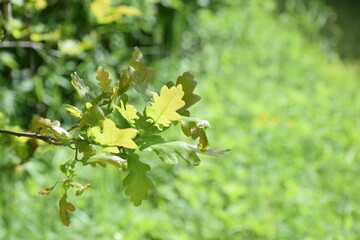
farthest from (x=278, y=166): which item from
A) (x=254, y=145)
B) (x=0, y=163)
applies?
(x=0, y=163)

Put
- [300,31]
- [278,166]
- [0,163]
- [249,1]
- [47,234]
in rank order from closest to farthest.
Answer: [47,234] → [0,163] → [278,166] → [249,1] → [300,31]

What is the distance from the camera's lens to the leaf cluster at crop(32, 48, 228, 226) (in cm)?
81

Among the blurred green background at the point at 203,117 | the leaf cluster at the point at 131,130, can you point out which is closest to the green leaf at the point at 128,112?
the leaf cluster at the point at 131,130

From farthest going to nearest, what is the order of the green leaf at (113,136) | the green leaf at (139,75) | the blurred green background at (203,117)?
1. the blurred green background at (203,117)
2. the green leaf at (139,75)
3. the green leaf at (113,136)

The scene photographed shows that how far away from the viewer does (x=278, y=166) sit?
317 centimetres

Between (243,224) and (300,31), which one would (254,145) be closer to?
(243,224)

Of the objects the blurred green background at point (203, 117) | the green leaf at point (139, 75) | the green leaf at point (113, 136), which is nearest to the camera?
the green leaf at point (113, 136)

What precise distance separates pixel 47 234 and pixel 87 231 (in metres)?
0.18

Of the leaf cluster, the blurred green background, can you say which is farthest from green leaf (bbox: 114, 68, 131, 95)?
the blurred green background

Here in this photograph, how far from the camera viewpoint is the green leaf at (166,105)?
813 millimetres

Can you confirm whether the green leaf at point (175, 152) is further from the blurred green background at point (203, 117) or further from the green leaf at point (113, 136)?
the blurred green background at point (203, 117)

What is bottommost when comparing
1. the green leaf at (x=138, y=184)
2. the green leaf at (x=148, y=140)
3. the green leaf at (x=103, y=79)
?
the green leaf at (x=138, y=184)

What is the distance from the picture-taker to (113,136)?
2.59 ft

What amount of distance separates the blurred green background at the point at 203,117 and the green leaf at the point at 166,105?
0.56 m
